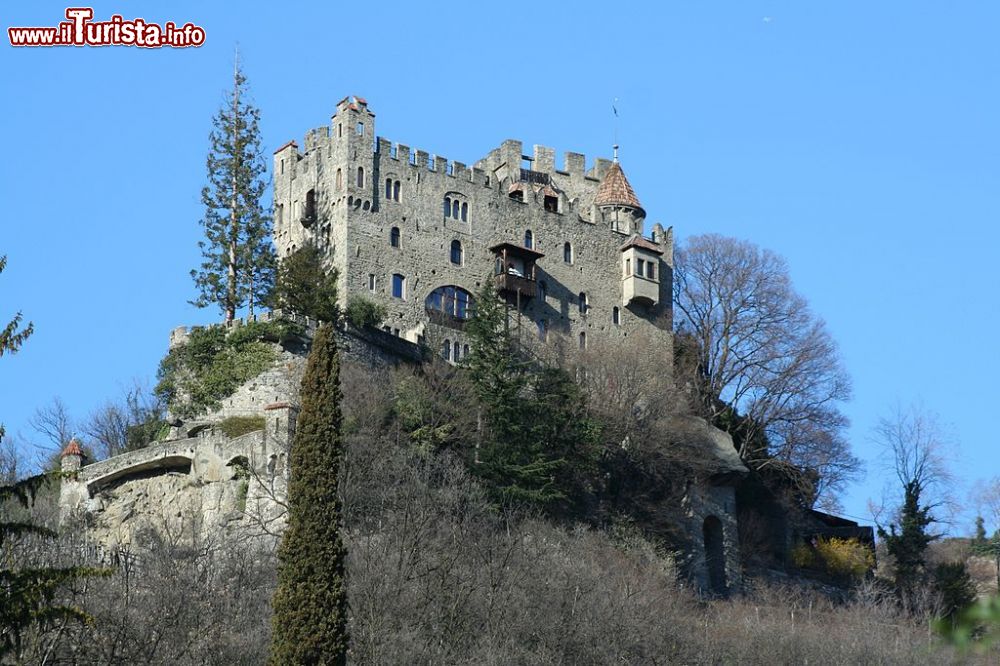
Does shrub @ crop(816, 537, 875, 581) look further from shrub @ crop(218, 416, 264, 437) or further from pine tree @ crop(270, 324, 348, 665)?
pine tree @ crop(270, 324, 348, 665)

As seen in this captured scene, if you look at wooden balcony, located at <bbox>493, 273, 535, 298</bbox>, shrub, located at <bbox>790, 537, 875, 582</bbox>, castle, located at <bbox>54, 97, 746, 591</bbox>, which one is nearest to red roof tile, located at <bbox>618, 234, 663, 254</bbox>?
castle, located at <bbox>54, 97, 746, 591</bbox>

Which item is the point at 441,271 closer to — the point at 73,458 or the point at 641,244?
the point at 641,244

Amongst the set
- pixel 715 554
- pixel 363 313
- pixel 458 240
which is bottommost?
pixel 715 554

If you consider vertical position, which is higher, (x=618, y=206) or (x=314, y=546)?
(x=618, y=206)

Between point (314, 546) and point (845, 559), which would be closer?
point (314, 546)

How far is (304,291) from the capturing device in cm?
5062

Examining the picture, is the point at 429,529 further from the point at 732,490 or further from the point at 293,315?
the point at 732,490

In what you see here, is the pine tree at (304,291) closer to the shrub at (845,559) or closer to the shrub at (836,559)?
the shrub at (836,559)

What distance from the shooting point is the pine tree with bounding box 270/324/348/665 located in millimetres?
27906

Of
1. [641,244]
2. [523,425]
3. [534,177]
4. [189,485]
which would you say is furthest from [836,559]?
[189,485]

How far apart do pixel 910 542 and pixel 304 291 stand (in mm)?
23750

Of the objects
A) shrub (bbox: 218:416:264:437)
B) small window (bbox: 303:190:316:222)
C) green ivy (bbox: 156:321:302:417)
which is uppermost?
→ small window (bbox: 303:190:316:222)

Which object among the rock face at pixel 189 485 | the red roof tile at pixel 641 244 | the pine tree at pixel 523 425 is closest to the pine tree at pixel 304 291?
the rock face at pixel 189 485

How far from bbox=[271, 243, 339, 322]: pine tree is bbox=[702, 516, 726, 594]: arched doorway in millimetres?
14716
